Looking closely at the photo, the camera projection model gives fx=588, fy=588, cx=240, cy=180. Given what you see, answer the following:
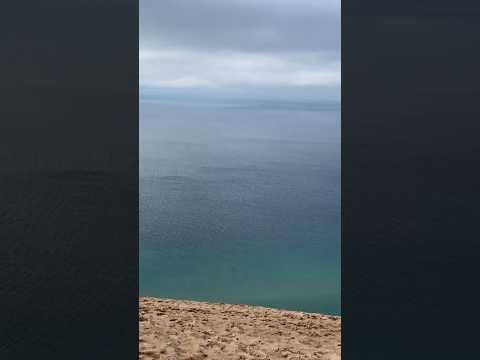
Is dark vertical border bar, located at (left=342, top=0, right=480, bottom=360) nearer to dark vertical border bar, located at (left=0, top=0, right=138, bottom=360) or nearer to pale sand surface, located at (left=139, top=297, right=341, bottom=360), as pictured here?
dark vertical border bar, located at (left=0, top=0, right=138, bottom=360)

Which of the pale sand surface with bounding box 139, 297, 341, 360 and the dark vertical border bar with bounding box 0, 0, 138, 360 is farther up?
the dark vertical border bar with bounding box 0, 0, 138, 360

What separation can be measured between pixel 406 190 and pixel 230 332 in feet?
13.3

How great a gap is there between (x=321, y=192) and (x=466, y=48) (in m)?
17.7

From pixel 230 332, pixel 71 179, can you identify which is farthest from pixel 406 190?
pixel 230 332

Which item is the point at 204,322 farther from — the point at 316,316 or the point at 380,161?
the point at 380,161

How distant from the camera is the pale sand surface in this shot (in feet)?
19.9

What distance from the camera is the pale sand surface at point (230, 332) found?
607 centimetres

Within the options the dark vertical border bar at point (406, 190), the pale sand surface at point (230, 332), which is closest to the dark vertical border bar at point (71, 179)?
the dark vertical border bar at point (406, 190)

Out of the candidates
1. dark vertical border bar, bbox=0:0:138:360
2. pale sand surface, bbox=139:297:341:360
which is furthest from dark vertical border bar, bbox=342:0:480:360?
pale sand surface, bbox=139:297:341:360

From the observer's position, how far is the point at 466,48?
323cm

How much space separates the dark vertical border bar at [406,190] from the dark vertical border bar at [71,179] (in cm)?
121

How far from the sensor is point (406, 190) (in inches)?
127

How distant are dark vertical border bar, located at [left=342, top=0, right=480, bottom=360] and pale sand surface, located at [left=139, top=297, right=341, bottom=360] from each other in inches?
118

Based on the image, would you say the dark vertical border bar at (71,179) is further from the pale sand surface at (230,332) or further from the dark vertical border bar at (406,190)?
the pale sand surface at (230,332)
